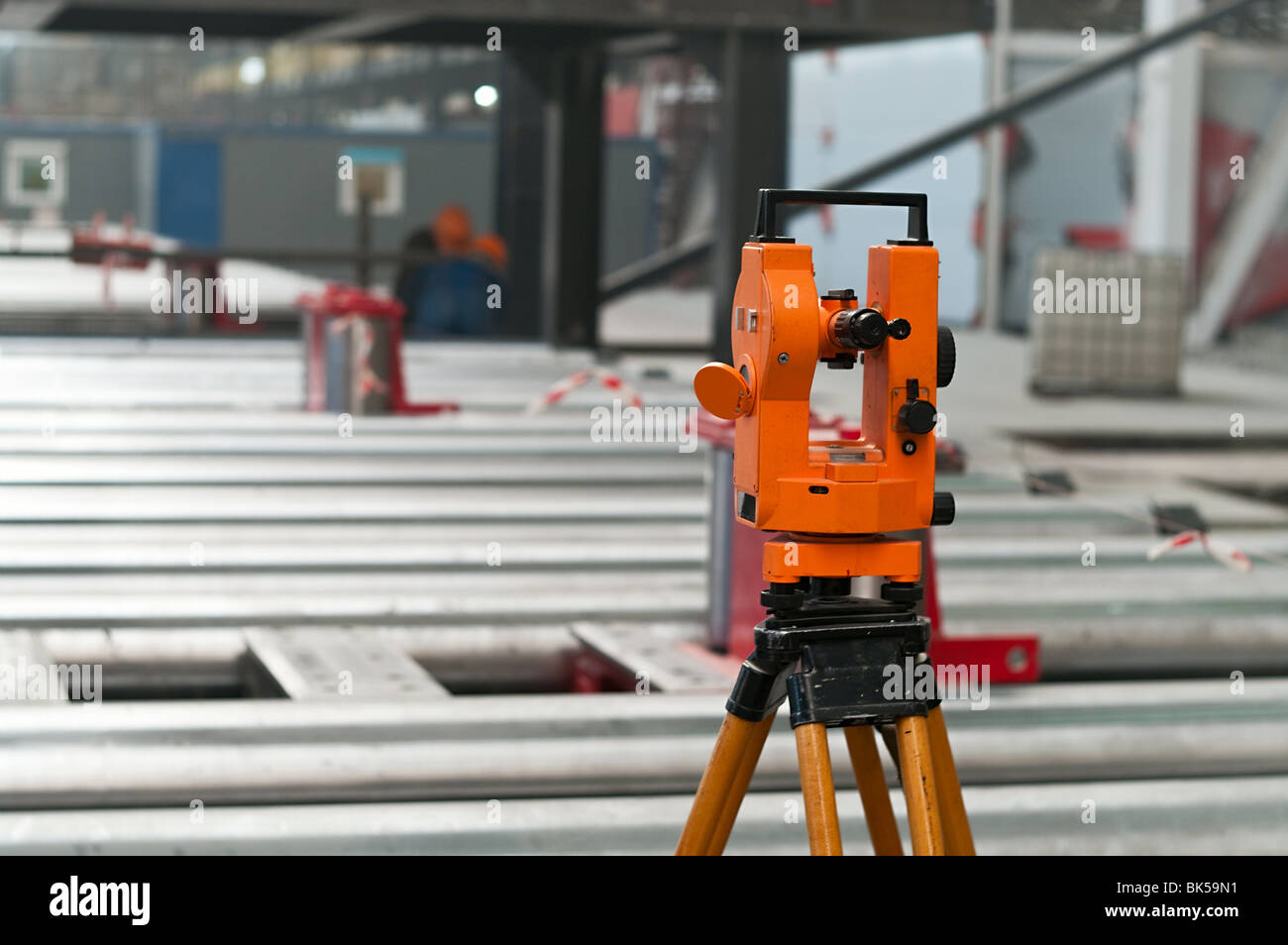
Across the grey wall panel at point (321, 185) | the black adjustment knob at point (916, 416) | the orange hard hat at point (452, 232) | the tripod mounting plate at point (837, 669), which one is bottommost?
the tripod mounting plate at point (837, 669)

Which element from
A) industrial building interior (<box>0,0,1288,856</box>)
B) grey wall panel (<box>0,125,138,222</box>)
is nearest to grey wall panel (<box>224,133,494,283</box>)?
industrial building interior (<box>0,0,1288,856</box>)

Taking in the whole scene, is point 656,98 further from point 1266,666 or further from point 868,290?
point 868,290

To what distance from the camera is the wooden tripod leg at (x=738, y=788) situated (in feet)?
8.38

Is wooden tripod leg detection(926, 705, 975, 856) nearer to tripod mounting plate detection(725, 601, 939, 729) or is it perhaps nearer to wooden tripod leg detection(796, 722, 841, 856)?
tripod mounting plate detection(725, 601, 939, 729)

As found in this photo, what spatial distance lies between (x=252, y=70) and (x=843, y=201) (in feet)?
108

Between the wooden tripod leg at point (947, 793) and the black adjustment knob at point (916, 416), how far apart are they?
0.44 m

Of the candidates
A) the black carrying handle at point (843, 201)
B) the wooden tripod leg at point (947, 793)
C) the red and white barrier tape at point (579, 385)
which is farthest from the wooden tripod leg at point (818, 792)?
the red and white barrier tape at point (579, 385)

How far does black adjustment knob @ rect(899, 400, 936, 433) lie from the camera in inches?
101

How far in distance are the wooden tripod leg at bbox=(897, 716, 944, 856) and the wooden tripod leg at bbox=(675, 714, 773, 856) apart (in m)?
0.22

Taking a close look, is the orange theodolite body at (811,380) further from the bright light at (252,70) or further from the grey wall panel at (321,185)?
the bright light at (252,70)

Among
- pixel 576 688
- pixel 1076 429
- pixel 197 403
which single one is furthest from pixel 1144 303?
pixel 576 688

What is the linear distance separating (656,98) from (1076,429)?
1937 centimetres

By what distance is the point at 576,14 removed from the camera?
26.5ft
